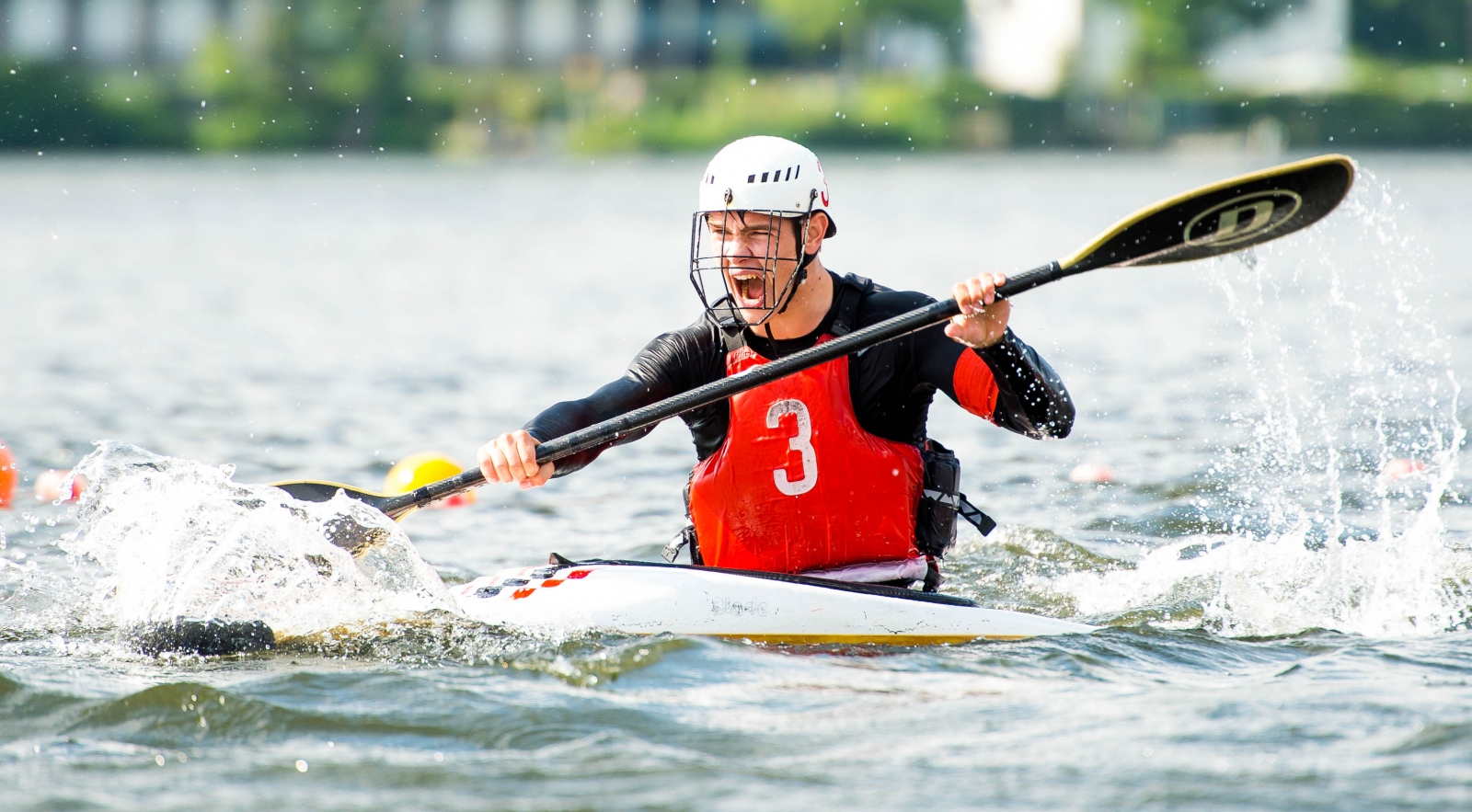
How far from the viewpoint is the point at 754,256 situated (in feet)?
16.4

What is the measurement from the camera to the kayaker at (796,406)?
16.4 ft

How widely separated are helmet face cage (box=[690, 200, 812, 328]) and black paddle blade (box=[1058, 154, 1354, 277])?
814mm

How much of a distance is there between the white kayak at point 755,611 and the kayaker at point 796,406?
0.67ft

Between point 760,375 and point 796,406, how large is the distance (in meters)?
0.25

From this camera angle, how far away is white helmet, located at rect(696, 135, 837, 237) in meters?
5.01

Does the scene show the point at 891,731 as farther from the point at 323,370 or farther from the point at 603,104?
the point at 603,104

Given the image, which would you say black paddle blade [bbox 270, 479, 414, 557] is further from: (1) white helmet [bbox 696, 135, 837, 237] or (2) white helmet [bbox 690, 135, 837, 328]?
(1) white helmet [bbox 696, 135, 837, 237]

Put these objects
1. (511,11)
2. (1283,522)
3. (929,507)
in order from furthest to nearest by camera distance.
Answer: (511,11) → (1283,522) → (929,507)

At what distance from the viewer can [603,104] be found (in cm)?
5622

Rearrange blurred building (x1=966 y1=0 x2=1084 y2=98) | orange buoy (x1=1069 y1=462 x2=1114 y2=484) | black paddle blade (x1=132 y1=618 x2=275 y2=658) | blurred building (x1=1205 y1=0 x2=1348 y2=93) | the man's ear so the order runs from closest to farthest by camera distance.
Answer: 1. black paddle blade (x1=132 y1=618 x2=275 y2=658)
2. the man's ear
3. orange buoy (x1=1069 y1=462 x2=1114 y2=484)
4. blurred building (x1=1205 y1=0 x2=1348 y2=93)
5. blurred building (x1=966 y1=0 x2=1084 y2=98)

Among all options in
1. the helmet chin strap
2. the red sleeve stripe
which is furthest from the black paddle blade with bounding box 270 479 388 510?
the red sleeve stripe

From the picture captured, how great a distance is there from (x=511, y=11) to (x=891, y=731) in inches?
2607

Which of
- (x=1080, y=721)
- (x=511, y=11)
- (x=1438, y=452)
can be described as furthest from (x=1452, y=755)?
(x=511, y=11)

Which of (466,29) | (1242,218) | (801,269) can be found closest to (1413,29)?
(466,29)
